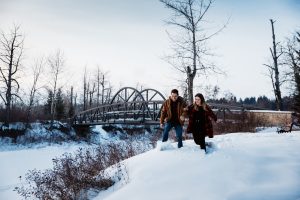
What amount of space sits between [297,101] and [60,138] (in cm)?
2072

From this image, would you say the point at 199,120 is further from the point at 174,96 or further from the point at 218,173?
the point at 218,173

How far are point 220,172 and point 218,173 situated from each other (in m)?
0.06

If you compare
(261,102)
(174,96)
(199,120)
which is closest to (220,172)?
(199,120)

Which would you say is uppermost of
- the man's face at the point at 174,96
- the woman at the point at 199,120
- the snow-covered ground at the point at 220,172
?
the man's face at the point at 174,96

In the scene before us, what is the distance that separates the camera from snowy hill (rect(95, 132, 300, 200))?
206 inches

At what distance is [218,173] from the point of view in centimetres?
596

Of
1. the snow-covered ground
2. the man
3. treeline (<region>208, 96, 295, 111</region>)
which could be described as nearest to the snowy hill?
the snow-covered ground

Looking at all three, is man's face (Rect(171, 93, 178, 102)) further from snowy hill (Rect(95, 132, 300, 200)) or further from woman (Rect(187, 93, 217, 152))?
snowy hill (Rect(95, 132, 300, 200))

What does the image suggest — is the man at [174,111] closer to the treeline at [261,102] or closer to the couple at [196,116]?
the couple at [196,116]

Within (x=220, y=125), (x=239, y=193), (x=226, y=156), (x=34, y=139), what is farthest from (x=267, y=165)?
(x=34, y=139)

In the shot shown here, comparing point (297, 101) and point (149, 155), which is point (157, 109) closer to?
point (297, 101)

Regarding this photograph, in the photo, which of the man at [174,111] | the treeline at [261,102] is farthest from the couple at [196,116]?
the treeline at [261,102]

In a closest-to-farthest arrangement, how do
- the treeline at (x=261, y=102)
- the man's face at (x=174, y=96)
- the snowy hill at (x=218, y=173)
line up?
the snowy hill at (x=218, y=173)
the man's face at (x=174, y=96)
the treeline at (x=261, y=102)

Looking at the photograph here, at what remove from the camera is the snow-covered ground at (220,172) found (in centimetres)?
525
